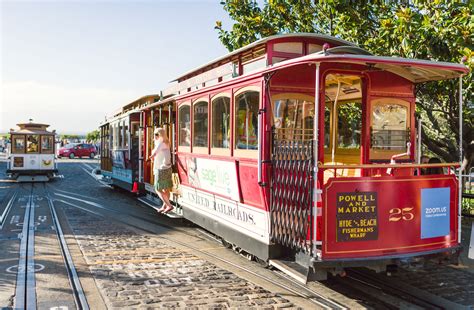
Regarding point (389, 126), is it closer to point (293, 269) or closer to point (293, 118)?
point (293, 118)

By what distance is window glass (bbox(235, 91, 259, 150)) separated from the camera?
6.34 m

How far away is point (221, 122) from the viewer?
7.42m

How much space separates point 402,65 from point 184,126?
4914 millimetres

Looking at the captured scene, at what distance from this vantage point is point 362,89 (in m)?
6.85

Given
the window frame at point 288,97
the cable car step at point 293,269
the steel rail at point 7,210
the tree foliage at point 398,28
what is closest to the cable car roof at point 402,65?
the tree foliage at point 398,28

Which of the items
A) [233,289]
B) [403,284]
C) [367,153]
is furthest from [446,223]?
[233,289]

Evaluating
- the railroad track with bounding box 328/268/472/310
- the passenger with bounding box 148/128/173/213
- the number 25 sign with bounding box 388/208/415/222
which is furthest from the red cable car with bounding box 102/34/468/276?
the passenger with bounding box 148/128/173/213

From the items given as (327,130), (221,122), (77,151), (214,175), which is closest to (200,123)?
(221,122)

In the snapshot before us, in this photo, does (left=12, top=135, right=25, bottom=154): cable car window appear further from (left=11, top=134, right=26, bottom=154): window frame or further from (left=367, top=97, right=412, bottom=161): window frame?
(left=367, top=97, right=412, bottom=161): window frame

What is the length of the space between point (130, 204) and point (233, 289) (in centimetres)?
859

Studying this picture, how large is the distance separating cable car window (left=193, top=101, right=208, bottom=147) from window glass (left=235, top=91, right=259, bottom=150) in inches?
52.6

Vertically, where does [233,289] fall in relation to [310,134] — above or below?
below

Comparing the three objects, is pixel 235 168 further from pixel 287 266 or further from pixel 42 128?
pixel 42 128

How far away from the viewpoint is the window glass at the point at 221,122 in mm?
7191
